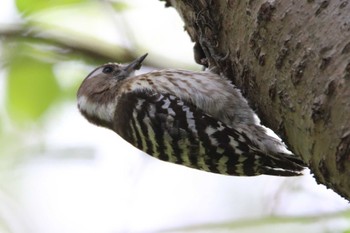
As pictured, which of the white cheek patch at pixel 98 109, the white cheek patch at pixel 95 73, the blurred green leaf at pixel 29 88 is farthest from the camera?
the white cheek patch at pixel 95 73

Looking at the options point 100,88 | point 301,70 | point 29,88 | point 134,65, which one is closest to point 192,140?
point 134,65

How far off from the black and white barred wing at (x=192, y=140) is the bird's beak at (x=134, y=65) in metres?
0.27

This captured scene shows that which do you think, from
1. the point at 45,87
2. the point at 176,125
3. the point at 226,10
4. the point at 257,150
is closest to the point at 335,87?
the point at 226,10

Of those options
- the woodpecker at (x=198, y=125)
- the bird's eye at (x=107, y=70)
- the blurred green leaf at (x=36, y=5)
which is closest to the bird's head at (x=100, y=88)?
the bird's eye at (x=107, y=70)

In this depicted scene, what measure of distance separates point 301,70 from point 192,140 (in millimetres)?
1366

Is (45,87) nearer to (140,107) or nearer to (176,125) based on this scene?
(140,107)

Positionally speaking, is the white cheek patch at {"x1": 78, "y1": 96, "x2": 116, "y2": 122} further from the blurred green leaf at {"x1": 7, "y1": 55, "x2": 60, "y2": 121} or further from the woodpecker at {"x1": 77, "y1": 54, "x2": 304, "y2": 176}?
the blurred green leaf at {"x1": 7, "y1": 55, "x2": 60, "y2": 121}

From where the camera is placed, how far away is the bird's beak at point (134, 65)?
4188 mm

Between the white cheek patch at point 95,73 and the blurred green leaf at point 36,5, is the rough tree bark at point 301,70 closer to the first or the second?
the blurred green leaf at point 36,5

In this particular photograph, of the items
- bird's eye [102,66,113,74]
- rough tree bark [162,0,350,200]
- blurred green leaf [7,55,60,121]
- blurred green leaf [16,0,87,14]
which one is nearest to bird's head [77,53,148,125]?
bird's eye [102,66,113,74]

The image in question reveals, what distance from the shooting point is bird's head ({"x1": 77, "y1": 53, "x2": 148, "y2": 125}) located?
4.56 meters

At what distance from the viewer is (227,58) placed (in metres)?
3.32

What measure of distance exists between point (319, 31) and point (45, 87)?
211 cm

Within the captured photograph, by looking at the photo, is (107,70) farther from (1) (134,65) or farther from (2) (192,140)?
(2) (192,140)
